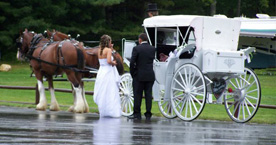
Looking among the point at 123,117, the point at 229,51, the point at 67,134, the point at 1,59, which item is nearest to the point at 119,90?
the point at 123,117

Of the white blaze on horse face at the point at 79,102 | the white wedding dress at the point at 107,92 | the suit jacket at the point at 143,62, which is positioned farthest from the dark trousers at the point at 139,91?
the white blaze on horse face at the point at 79,102

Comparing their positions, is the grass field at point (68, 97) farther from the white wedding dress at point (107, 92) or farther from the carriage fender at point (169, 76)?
the white wedding dress at point (107, 92)

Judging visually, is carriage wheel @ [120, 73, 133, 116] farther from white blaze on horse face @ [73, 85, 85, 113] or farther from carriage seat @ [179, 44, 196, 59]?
carriage seat @ [179, 44, 196, 59]

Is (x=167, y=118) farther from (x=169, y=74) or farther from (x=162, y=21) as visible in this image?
(x=162, y=21)

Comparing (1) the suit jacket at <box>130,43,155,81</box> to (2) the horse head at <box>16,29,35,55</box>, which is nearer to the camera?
(1) the suit jacket at <box>130,43,155,81</box>

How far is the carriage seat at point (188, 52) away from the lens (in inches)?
598

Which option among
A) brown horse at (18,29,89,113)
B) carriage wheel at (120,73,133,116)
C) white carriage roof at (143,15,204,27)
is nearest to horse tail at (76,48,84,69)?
brown horse at (18,29,89,113)

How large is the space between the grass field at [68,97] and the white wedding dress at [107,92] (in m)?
2.32

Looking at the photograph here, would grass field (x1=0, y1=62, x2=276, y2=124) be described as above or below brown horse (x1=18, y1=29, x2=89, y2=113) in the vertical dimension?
below

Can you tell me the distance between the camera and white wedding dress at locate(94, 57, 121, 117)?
16328 millimetres

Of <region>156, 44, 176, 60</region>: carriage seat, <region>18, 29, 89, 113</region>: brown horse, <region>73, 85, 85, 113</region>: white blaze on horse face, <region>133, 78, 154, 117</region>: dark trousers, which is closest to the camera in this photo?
<region>133, 78, 154, 117</region>: dark trousers

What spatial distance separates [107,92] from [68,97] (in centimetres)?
1210

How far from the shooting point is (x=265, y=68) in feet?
141

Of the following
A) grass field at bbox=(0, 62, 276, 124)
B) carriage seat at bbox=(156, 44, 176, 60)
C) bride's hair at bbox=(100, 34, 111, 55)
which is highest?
bride's hair at bbox=(100, 34, 111, 55)
